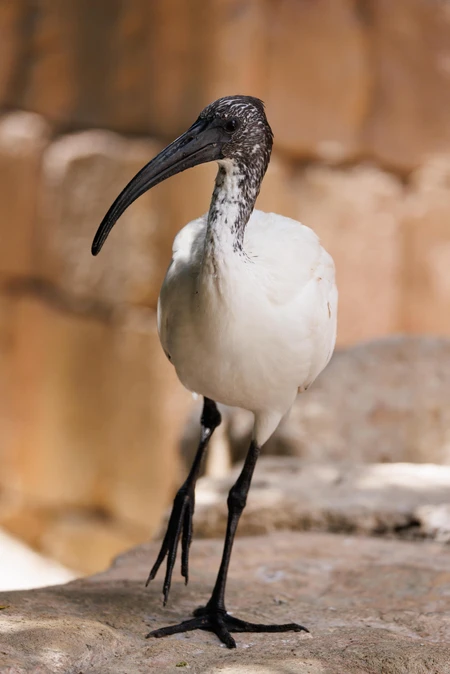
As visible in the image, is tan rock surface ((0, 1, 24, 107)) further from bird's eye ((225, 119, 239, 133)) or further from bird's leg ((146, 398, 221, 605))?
bird's eye ((225, 119, 239, 133))

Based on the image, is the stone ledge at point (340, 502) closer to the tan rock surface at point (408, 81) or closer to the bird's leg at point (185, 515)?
the bird's leg at point (185, 515)

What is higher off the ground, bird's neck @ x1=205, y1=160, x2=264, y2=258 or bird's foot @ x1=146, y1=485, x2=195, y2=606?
bird's neck @ x1=205, y1=160, x2=264, y2=258

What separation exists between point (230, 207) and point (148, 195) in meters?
4.57

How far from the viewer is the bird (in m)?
2.67

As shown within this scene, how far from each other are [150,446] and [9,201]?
223 centimetres

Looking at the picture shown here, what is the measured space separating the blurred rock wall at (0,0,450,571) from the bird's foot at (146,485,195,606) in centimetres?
394

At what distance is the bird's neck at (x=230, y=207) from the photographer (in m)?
2.66

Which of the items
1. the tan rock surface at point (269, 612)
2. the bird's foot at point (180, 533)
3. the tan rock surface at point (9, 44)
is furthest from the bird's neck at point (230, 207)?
the tan rock surface at point (9, 44)

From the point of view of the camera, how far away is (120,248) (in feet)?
23.9

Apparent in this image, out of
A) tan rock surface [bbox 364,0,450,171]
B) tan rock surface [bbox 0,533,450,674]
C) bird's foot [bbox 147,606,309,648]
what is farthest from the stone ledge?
tan rock surface [bbox 364,0,450,171]

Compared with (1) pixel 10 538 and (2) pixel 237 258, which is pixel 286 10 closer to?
(1) pixel 10 538

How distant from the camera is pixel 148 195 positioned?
283 inches

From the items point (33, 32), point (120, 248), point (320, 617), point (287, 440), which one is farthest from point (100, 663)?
point (33, 32)

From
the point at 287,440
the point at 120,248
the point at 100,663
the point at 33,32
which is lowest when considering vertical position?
the point at 100,663
